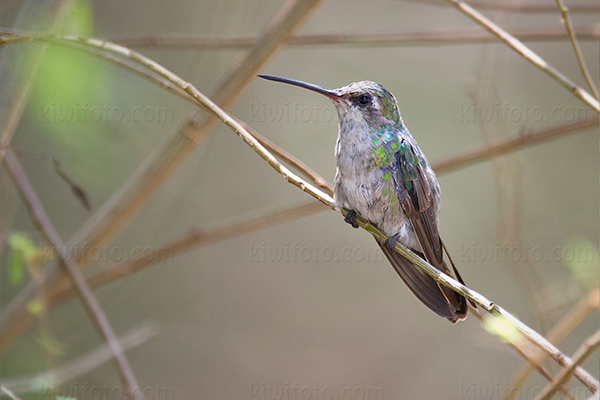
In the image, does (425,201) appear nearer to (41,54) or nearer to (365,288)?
(41,54)

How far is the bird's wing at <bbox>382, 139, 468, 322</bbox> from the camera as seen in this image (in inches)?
118

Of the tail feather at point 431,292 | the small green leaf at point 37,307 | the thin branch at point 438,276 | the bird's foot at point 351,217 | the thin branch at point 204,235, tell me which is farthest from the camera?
the bird's foot at point 351,217

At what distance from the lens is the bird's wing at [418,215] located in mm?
2988

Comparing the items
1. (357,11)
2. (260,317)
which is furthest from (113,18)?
(260,317)

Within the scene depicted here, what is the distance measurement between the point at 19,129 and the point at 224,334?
2.99 m

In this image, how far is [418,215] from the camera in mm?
3082

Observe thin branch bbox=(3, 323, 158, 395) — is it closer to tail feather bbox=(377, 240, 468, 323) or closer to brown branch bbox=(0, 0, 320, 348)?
brown branch bbox=(0, 0, 320, 348)

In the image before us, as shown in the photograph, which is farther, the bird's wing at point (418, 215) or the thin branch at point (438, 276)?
the bird's wing at point (418, 215)

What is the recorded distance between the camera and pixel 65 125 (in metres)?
3.19

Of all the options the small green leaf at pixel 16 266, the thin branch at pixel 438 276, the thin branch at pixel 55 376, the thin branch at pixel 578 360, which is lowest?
the thin branch at pixel 578 360

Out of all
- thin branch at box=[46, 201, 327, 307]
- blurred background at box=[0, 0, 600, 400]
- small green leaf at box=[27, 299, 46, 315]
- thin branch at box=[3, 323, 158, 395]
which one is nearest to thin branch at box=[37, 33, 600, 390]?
thin branch at box=[46, 201, 327, 307]

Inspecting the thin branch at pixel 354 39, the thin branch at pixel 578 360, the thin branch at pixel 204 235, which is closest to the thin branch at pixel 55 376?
the thin branch at pixel 204 235

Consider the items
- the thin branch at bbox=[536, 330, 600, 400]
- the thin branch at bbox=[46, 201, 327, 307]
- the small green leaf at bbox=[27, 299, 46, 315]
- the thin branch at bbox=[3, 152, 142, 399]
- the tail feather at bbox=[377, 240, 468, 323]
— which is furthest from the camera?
the thin branch at bbox=[46, 201, 327, 307]

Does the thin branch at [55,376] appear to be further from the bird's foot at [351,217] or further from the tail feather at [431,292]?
the tail feather at [431,292]
